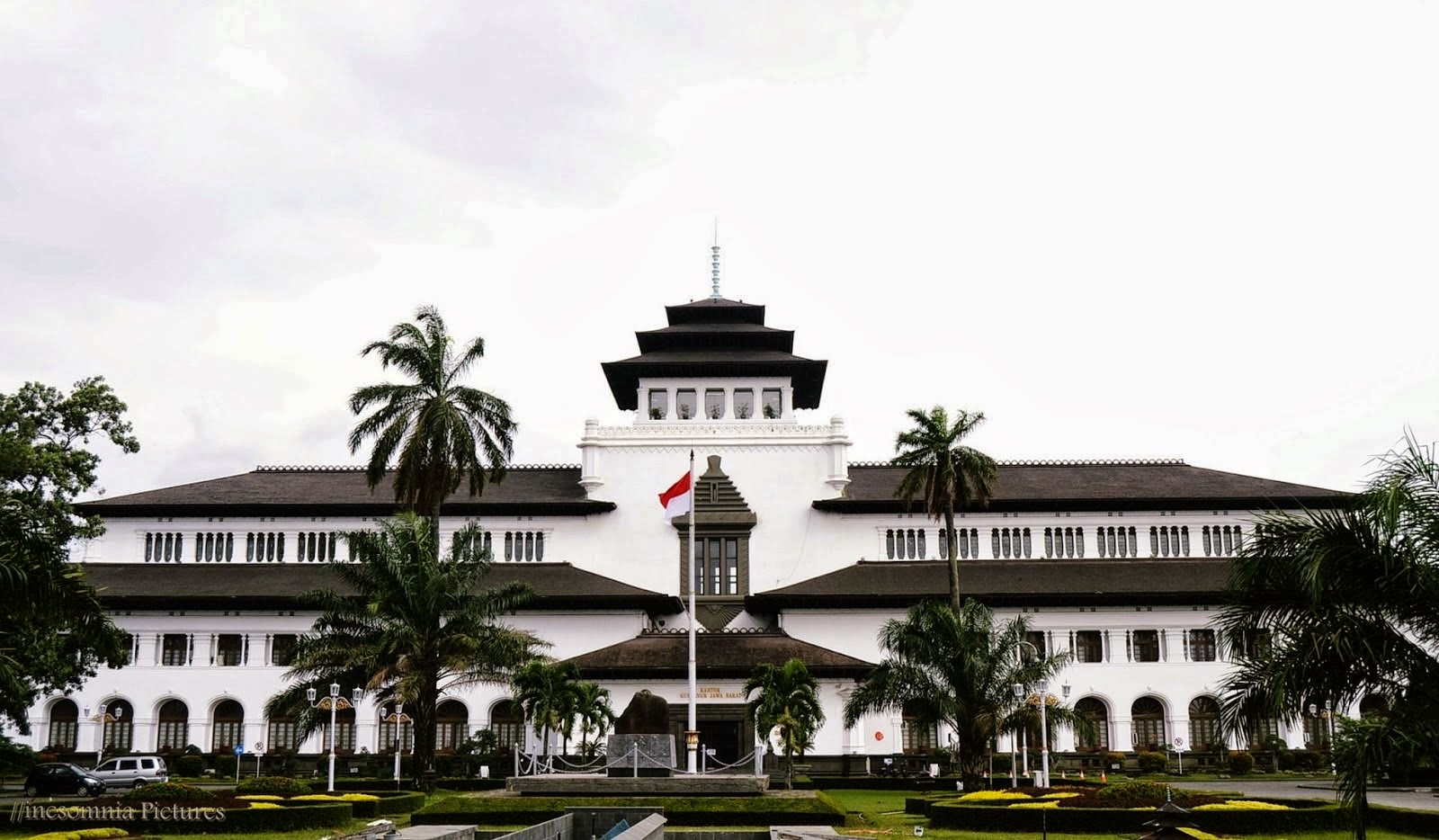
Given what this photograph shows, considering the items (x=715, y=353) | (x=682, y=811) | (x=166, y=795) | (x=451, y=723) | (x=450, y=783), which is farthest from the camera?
(x=715, y=353)

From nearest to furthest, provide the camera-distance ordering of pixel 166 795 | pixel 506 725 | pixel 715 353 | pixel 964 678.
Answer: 1. pixel 166 795
2. pixel 964 678
3. pixel 506 725
4. pixel 715 353

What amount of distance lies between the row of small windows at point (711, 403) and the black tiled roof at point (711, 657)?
1244 cm

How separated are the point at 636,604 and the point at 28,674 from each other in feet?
76.3

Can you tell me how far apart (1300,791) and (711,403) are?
3185 centimetres

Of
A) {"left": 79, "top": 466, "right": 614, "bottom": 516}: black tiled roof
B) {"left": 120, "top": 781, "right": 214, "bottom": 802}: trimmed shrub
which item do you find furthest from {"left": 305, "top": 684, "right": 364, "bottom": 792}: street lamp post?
{"left": 79, "top": 466, "right": 614, "bottom": 516}: black tiled roof

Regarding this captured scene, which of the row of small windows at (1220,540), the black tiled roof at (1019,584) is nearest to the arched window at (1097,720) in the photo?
the black tiled roof at (1019,584)

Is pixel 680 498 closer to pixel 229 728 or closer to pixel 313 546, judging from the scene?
pixel 313 546

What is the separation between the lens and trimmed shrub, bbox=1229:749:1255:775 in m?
53.7

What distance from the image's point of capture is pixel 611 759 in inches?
1457

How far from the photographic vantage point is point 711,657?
53.5m

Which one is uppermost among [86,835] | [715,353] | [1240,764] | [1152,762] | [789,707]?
[715,353]

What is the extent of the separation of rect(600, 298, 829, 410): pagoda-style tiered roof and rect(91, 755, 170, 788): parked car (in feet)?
86.0

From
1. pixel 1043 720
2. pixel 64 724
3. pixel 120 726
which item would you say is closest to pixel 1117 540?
pixel 1043 720

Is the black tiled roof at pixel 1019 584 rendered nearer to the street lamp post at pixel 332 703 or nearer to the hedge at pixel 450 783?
the hedge at pixel 450 783
